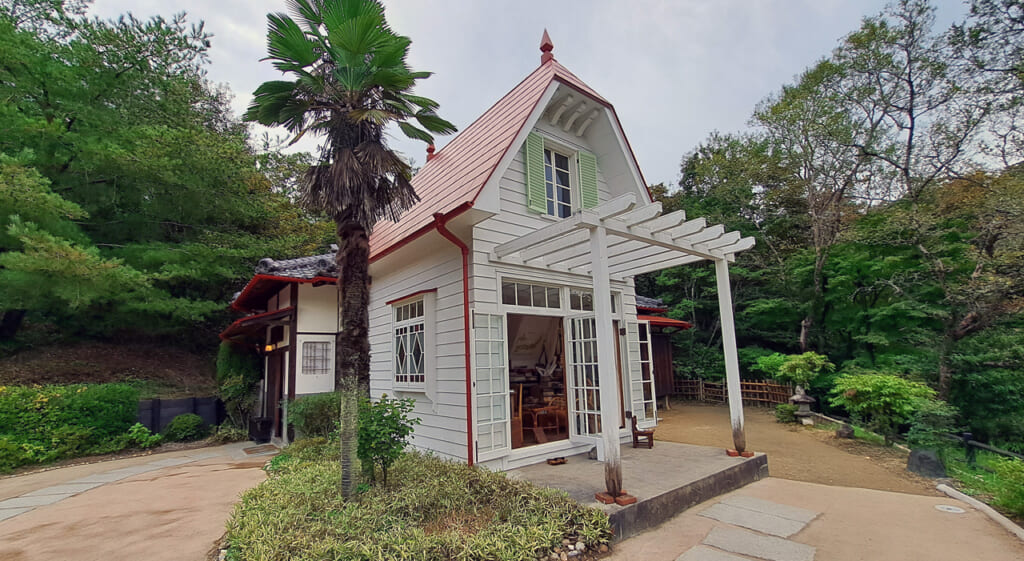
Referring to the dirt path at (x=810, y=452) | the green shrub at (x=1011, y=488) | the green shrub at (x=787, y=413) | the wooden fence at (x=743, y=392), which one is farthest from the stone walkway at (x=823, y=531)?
the wooden fence at (x=743, y=392)

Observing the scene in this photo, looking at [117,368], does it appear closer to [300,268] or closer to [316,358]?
[316,358]

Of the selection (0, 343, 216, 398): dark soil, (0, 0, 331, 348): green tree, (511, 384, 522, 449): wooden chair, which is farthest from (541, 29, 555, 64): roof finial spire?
(0, 343, 216, 398): dark soil

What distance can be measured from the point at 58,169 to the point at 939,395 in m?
21.5

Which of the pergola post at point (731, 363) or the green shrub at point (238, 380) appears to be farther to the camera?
the green shrub at point (238, 380)

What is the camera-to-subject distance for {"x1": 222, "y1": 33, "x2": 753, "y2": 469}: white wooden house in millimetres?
4867

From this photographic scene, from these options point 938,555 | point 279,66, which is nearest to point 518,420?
point 938,555

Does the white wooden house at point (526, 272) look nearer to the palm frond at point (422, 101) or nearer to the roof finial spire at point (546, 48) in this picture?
the roof finial spire at point (546, 48)

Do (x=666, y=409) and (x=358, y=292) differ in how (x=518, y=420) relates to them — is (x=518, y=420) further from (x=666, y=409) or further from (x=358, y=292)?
Answer: (x=666, y=409)

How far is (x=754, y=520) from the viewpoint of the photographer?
13.0ft

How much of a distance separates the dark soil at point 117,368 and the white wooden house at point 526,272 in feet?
22.2

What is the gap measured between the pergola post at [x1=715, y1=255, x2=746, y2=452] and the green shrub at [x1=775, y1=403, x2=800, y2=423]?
16.7 feet

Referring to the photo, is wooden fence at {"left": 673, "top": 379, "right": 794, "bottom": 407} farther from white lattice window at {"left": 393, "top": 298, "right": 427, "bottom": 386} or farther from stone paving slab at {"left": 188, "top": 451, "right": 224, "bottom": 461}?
stone paving slab at {"left": 188, "top": 451, "right": 224, "bottom": 461}

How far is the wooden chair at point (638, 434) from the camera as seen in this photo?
6.02 metres

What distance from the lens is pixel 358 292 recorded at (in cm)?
414
